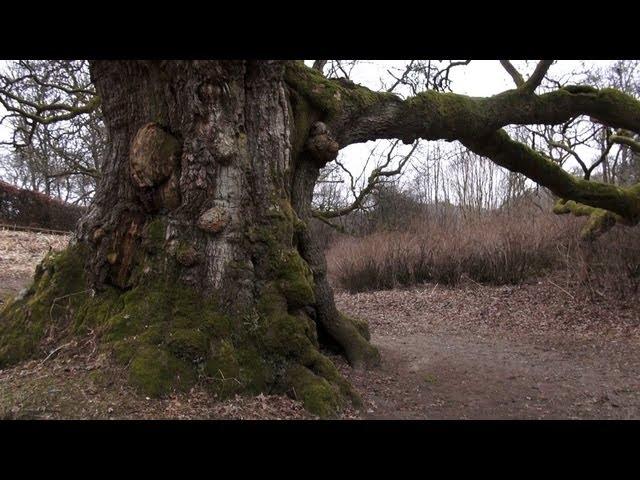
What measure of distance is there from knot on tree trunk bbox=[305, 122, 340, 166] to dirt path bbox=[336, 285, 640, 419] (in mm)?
2556

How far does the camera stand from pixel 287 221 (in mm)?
5305

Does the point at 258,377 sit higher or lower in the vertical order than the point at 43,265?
lower

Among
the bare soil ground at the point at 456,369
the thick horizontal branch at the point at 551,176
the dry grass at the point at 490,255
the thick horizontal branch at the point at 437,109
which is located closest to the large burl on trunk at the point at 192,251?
the bare soil ground at the point at 456,369

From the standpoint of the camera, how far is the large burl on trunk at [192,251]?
460 centimetres

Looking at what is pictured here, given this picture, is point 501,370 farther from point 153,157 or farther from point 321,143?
point 153,157

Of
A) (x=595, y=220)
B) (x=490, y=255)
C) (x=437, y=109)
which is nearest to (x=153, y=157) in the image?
(x=437, y=109)

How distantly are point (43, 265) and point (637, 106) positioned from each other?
923 centimetres

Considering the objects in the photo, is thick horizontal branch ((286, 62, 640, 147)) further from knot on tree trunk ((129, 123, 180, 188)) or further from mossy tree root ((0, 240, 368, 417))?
mossy tree root ((0, 240, 368, 417))

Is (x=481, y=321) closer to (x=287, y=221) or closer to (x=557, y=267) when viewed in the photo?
(x=557, y=267)

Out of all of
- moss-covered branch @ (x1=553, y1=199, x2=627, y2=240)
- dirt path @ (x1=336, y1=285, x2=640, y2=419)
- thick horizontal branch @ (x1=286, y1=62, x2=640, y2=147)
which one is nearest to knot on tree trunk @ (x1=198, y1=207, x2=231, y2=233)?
thick horizontal branch @ (x1=286, y1=62, x2=640, y2=147)

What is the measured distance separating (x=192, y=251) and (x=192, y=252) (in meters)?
0.01

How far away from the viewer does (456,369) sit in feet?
21.9

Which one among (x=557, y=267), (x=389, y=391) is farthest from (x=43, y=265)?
(x=557, y=267)

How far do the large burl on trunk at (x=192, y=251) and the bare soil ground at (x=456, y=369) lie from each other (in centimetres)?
29
